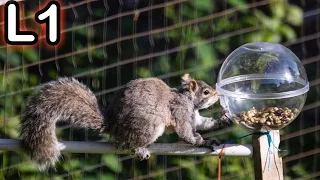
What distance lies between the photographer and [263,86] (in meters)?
2.72

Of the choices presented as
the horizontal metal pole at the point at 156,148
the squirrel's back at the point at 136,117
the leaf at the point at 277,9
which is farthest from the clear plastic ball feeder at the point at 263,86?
the leaf at the point at 277,9

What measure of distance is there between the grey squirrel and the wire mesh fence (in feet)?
2.21

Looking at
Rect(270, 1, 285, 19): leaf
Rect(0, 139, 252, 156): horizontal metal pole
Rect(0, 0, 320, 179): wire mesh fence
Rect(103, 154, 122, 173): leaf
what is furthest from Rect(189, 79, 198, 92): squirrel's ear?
Rect(270, 1, 285, 19): leaf

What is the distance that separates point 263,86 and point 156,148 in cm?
39

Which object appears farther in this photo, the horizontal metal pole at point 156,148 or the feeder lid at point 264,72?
the horizontal metal pole at point 156,148

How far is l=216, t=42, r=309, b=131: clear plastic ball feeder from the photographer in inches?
105

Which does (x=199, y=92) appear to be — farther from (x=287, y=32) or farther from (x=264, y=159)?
(x=287, y=32)

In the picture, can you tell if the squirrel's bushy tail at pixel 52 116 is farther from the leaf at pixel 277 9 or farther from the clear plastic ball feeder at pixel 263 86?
the leaf at pixel 277 9

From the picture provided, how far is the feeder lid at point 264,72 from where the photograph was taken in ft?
8.78

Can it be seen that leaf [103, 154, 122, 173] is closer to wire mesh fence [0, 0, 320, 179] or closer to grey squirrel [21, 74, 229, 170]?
wire mesh fence [0, 0, 320, 179]

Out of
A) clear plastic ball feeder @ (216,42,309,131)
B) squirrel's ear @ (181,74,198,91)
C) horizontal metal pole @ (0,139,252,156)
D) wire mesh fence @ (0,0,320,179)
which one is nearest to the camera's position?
clear plastic ball feeder @ (216,42,309,131)

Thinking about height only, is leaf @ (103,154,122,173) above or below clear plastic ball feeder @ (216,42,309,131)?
below

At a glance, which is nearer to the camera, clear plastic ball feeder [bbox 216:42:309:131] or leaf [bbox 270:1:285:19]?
clear plastic ball feeder [bbox 216:42:309:131]

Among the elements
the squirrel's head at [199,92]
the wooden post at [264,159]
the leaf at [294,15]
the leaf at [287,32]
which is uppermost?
the leaf at [294,15]
